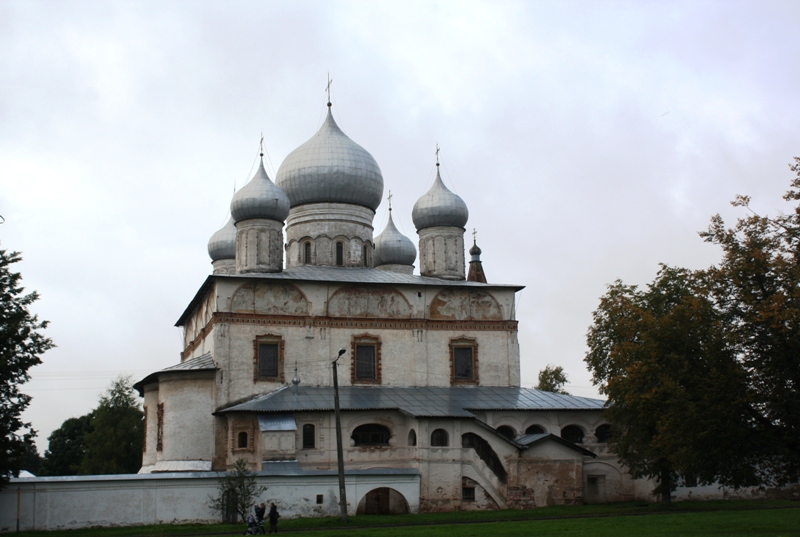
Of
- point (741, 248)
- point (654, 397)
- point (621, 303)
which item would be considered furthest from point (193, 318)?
point (741, 248)

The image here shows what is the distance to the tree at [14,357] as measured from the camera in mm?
20328

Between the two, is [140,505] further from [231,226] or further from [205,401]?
[231,226]

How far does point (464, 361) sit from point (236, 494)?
1097 centimetres

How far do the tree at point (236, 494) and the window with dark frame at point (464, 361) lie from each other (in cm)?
965

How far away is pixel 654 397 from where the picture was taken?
20.1 meters

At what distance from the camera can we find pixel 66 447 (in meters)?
49.8

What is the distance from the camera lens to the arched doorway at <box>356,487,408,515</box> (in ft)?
83.7

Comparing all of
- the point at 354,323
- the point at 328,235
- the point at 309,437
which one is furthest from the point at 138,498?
the point at 328,235

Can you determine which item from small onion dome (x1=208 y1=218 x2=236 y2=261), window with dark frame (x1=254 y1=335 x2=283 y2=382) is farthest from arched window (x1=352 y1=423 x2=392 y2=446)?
small onion dome (x1=208 y1=218 x2=236 y2=261)

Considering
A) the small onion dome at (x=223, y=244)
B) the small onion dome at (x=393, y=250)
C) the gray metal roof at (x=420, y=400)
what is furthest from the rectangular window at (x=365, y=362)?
the small onion dome at (x=223, y=244)

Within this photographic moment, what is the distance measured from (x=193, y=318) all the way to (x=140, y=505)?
12.4 m

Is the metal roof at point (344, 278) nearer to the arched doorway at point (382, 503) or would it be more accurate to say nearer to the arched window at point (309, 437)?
the arched window at point (309, 437)

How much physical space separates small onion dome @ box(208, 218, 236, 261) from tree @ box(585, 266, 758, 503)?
61.1ft

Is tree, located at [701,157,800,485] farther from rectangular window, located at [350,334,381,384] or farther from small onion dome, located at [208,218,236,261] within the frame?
small onion dome, located at [208,218,236,261]
